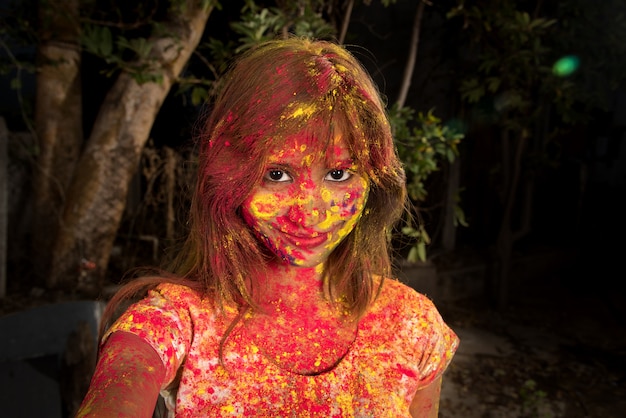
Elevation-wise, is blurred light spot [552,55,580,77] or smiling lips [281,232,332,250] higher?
blurred light spot [552,55,580,77]

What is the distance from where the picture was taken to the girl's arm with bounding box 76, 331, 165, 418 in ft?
3.49

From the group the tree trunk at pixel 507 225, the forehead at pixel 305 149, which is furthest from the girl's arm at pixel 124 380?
the tree trunk at pixel 507 225

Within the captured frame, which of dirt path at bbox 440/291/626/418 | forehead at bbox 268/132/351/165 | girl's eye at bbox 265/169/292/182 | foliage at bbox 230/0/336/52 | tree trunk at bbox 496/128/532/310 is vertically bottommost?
dirt path at bbox 440/291/626/418

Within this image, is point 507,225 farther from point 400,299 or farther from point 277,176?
point 277,176

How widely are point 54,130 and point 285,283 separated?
342 centimetres

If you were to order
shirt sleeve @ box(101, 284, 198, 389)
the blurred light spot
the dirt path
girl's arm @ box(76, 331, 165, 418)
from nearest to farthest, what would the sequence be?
girl's arm @ box(76, 331, 165, 418) < shirt sleeve @ box(101, 284, 198, 389) < the dirt path < the blurred light spot

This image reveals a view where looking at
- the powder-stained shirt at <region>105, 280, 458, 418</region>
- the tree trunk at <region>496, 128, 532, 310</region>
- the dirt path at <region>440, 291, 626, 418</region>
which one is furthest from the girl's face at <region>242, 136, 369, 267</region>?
the tree trunk at <region>496, 128, 532, 310</region>

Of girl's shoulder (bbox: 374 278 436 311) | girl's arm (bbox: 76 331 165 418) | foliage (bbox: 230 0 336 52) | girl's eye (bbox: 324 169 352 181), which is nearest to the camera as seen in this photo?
girl's arm (bbox: 76 331 165 418)

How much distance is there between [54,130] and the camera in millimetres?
4273

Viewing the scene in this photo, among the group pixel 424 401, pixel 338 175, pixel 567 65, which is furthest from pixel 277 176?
pixel 567 65

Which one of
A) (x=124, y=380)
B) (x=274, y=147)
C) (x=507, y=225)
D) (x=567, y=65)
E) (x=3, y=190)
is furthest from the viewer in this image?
(x=507, y=225)

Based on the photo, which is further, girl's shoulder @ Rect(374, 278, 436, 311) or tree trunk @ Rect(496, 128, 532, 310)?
tree trunk @ Rect(496, 128, 532, 310)

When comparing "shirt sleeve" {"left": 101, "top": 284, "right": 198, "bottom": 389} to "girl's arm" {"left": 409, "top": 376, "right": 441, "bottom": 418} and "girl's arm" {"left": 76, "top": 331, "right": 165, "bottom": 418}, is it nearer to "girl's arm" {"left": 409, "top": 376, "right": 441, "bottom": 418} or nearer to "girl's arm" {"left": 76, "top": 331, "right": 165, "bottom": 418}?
"girl's arm" {"left": 76, "top": 331, "right": 165, "bottom": 418}

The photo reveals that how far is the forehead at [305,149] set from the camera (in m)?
1.27
